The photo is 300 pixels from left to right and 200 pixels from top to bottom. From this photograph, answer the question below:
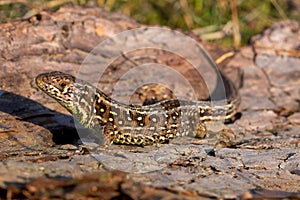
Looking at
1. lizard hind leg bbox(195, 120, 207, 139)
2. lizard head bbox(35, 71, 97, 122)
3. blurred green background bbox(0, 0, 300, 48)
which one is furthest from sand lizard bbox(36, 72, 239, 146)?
blurred green background bbox(0, 0, 300, 48)

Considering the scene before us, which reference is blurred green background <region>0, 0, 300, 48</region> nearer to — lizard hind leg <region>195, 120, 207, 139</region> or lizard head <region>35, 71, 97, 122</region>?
lizard hind leg <region>195, 120, 207, 139</region>

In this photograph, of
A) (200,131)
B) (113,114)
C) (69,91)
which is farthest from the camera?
(200,131)

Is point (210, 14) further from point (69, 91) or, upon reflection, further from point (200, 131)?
point (69, 91)

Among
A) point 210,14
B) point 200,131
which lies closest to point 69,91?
point 200,131

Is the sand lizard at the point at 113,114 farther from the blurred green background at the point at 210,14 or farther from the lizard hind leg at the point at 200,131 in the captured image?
the blurred green background at the point at 210,14

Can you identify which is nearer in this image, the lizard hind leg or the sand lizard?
the sand lizard

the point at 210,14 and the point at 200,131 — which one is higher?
the point at 210,14

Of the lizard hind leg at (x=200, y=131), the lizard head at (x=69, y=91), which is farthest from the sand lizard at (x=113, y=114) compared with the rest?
the lizard hind leg at (x=200, y=131)
